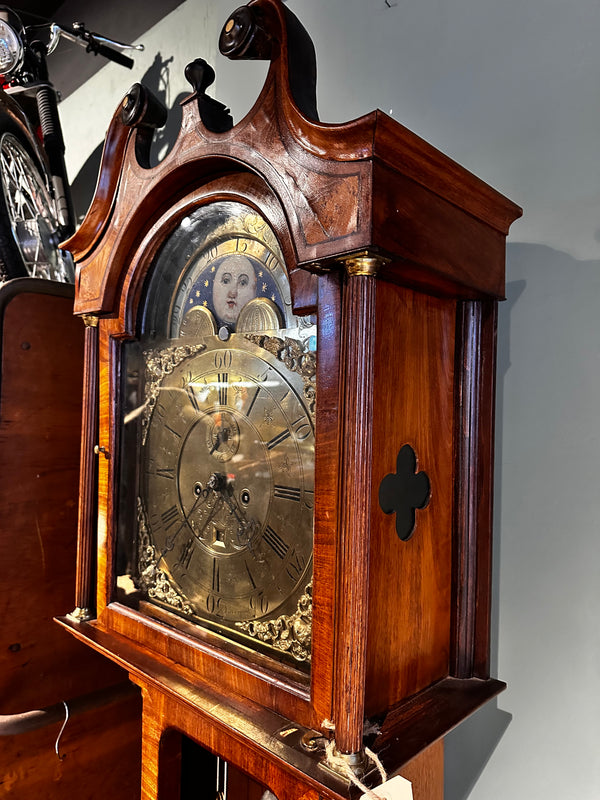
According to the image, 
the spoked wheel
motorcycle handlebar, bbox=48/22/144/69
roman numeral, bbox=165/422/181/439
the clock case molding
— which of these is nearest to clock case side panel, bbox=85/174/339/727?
the clock case molding

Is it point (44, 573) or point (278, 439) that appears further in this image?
point (44, 573)

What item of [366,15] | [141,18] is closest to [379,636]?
[366,15]

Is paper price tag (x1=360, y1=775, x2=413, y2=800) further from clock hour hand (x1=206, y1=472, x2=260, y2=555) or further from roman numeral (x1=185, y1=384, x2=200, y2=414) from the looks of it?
roman numeral (x1=185, y1=384, x2=200, y2=414)

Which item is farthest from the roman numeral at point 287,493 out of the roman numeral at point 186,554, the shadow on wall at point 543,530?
the shadow on wall at point 543,530

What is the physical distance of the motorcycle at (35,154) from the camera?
59.8 inches

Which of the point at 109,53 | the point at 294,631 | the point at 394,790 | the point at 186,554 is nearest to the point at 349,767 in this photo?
the point at 394,790

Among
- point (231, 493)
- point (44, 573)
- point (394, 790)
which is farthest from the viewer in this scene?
point (44, 573)

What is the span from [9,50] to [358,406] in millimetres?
1509

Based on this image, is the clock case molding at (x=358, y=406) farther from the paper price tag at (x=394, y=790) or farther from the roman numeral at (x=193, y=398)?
the roman numeral at (x=193, y=398)

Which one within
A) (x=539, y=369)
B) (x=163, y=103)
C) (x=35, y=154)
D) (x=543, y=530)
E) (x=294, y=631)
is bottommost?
(x=294, y=631)

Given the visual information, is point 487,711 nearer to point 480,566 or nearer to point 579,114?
point 480,566

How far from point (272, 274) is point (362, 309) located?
0.68 feet

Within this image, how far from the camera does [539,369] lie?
0.84 meters

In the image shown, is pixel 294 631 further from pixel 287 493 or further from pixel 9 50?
pixel 9 50
